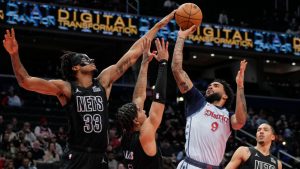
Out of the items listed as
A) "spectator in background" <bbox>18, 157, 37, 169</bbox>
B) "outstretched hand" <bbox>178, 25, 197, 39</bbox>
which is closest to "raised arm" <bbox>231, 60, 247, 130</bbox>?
"outstretched hand" <bbox>178, 25, 197, 39</bbox>

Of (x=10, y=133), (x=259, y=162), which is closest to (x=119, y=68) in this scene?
(x=259, y=162)

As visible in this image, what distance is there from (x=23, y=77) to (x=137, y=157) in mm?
1448

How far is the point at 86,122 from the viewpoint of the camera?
625 centimetres

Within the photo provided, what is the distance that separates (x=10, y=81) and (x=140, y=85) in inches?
706

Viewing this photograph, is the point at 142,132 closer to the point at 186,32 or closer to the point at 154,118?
the point at 154,118

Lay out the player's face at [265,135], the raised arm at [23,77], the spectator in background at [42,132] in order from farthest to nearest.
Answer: the spectator in background at [42,132] < the player's face at [265,135] < the raised arm at [23,77]

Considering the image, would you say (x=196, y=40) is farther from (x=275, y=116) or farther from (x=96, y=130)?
(x=96, y=130)

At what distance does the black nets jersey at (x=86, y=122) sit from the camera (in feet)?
20.4

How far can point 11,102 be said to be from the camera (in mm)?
21109

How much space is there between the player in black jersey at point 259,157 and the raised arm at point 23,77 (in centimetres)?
361

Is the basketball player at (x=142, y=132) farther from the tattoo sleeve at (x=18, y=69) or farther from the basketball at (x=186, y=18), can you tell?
the basketball at (x=186, y=18)

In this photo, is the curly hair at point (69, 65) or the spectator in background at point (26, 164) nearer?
the curly hair at point (69, 65)

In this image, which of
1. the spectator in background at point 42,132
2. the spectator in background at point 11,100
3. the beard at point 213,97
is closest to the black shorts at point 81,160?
the beard at point 213,97

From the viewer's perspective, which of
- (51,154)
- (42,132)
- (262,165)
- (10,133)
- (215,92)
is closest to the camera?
(215,92)
